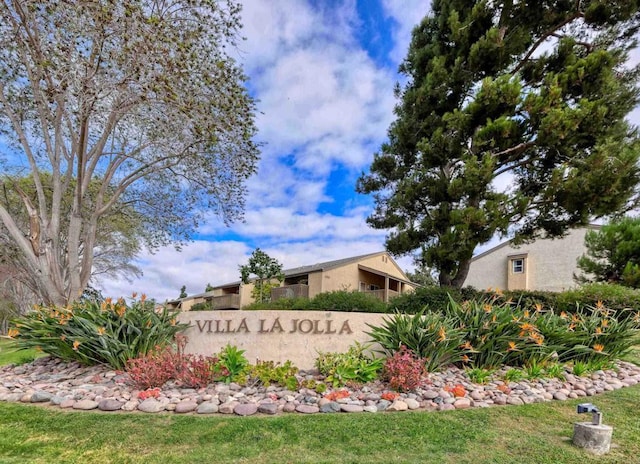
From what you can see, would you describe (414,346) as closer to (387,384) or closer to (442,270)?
(387,384)

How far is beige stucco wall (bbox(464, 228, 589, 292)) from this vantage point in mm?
20141

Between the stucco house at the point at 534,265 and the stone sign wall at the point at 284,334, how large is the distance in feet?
51.6

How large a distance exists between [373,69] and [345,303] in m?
6.54

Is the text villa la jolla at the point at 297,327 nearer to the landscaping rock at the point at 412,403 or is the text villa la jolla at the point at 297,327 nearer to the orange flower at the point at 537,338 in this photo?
the landscaping rock at the point at 412,403

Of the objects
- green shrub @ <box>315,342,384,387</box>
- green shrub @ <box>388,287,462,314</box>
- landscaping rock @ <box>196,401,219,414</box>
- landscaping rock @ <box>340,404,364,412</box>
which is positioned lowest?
landscaping rock @ <box>196,401,219,414</box>

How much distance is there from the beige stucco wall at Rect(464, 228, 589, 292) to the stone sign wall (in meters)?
16.1

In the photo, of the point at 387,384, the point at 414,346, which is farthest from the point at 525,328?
the point at 387,384

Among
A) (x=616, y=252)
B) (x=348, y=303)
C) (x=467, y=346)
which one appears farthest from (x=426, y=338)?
(x=616, y=252)

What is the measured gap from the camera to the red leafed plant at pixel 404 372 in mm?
5113

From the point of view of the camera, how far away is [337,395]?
4926 millimetres

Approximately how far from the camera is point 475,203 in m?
10.7

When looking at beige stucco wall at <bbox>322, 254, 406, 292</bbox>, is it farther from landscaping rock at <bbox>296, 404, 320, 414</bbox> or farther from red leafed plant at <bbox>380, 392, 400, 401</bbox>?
landscaping rock at <bbox>296, 404, 320, 414</bbox>

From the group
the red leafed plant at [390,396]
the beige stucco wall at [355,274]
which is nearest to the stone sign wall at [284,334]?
the red leafed plant at [390,396]

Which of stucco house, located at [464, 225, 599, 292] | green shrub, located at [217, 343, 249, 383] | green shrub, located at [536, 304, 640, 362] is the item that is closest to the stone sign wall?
green shrub, located at [217, 343, 249, 383]
